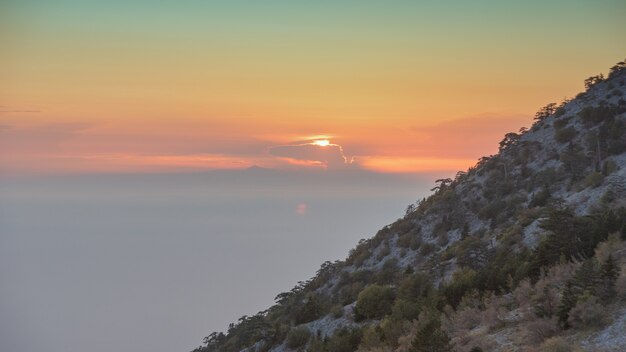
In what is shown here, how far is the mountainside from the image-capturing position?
1480 centimetres

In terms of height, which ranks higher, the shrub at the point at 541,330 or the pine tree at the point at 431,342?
the shrub at the point at 541,330

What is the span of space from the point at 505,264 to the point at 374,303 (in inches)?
296

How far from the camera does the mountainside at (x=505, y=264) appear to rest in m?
14.8

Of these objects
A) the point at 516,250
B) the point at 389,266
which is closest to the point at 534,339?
the point at 516,250

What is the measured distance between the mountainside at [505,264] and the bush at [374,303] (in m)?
0.07

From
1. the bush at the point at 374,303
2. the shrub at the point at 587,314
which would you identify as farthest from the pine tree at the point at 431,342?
the bush at the point at 374,303

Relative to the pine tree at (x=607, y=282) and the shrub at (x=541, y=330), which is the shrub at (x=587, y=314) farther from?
the pine tree at (x=607, y=282)

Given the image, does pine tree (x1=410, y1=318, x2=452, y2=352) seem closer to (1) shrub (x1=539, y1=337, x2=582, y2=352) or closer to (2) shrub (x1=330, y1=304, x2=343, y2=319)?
(1) shrub (x1=539, y1=337, x2=582, y2=352)

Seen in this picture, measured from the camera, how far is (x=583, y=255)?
19.6 m

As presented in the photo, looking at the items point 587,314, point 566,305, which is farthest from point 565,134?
point 587,314

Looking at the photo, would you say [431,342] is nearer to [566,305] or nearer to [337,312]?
[566,305]

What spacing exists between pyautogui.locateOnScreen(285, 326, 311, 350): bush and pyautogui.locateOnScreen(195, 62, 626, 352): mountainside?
6 centimetres

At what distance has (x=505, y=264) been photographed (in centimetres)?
2261

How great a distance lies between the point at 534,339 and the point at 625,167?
83.5 feet
